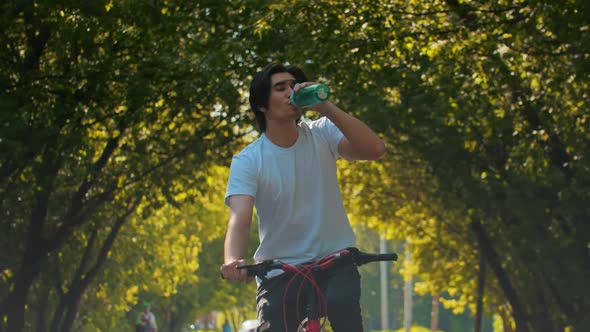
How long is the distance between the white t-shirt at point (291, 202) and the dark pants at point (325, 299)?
0.58 ft

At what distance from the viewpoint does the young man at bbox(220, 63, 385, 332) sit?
494cm

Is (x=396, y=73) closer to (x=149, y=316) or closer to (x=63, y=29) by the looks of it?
(x=63, y=29)

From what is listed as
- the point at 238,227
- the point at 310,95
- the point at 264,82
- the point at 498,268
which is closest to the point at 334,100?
the point at 498,268

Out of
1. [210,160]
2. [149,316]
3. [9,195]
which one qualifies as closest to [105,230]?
[149,316]

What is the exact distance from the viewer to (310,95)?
4.68 metres

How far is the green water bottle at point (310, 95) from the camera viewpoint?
4621mm

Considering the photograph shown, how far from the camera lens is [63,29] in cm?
1497

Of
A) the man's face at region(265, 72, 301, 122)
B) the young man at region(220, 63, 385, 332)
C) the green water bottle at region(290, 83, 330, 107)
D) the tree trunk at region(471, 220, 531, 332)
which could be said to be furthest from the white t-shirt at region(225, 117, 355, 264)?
the tree trunk at region(471, 220, 531, 332)

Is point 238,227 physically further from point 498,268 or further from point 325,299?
point 498,268

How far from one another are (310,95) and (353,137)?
0.53m

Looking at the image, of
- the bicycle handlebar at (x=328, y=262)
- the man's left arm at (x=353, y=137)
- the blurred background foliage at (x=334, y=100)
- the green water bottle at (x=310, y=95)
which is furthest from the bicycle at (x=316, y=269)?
the blurred background foliage at (x=334, y=100)

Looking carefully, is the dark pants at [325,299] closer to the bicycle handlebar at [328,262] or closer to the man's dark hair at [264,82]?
the bicycle handlebar at [328,262]

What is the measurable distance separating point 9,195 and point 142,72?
393 cm

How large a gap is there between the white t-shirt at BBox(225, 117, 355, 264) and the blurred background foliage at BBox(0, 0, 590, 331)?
8.75 m
